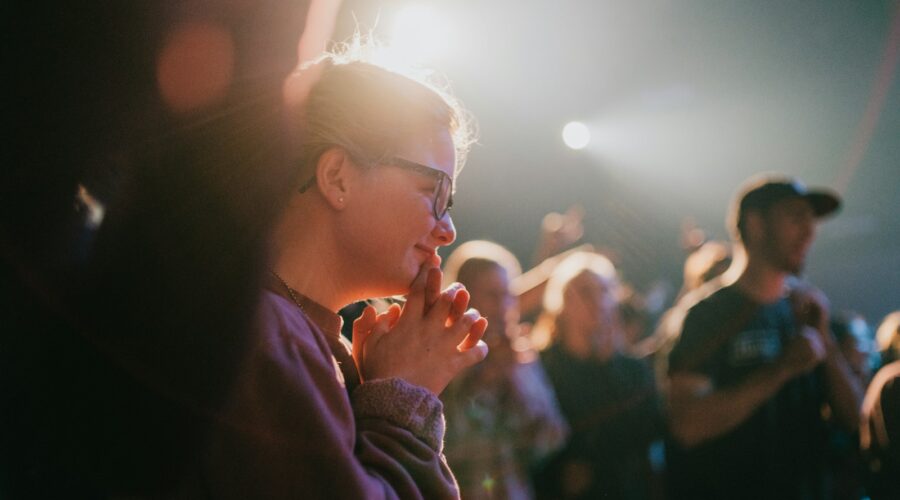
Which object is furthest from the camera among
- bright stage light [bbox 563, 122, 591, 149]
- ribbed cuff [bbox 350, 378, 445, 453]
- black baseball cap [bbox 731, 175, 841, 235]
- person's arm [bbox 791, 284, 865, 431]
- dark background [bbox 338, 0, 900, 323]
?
bright stage light [bbox 563, 122, 591, 149]

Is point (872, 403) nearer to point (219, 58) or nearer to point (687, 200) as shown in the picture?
point (219, 58)

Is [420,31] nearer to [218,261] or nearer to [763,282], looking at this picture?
[763,282]

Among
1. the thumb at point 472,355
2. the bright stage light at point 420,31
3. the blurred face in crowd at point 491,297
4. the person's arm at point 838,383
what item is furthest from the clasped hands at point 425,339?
the bright stage light at point 420,31

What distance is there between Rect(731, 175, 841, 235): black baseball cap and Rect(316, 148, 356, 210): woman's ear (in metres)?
2.66

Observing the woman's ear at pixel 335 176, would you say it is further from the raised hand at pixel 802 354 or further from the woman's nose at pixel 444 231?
the raised hand at pixel 802 354

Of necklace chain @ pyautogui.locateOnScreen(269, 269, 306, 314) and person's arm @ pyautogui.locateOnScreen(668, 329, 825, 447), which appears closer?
necklace chain @ pyautogui.locateOnScreen(269, 269, 306, 314)

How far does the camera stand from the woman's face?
125 cm

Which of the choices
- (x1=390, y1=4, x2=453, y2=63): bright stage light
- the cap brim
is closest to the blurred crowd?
the cap brim

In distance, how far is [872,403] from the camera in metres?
2.55

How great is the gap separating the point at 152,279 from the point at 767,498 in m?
2.84

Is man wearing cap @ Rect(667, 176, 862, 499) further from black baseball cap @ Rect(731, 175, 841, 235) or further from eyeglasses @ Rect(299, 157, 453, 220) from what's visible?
eyeglasses @ Rect(299, 157, 453, 220)

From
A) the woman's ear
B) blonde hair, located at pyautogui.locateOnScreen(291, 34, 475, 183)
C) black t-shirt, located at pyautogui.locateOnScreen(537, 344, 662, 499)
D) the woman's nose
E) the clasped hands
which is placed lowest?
black t-shirt, located at pyautogui.locateOnScreen(537, 344, 662, 499)

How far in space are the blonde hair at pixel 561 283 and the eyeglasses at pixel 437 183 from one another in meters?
2.57

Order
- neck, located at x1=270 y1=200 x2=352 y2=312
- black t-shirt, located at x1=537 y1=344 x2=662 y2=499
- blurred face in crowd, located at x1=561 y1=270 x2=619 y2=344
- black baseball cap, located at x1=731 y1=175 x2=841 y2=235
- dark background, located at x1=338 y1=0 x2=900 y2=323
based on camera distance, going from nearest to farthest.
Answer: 1. neck, located at x1=270 y1=200 x2=352 y2=312
2. black baseball cap, located at x1=731 y1=175 x2=841 y2=235
3. black t-shirt, located at x1=537 y1=344 x2=662 y2=499
4. blurred face in crowd, located at x1=561 y1=270 x2=619 y2=344
5. dark background, located at x1=338 y1=0 x2=900 y2=323
